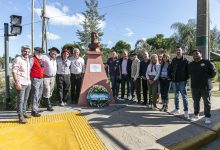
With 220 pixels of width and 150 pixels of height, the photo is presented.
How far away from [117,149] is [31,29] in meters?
24.2

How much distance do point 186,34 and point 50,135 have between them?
4191 cm

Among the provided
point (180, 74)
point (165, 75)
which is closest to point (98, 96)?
point (165, 75)

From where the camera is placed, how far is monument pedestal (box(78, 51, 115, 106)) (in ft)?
31.9

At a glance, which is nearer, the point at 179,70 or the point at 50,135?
the point at 50,135

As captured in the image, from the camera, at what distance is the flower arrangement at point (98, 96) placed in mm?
9430

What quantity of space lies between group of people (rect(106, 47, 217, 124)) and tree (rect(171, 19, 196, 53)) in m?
35.9

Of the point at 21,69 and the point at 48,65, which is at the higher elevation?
the point at 48,65

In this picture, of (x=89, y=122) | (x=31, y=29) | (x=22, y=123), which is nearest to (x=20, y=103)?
(x=22, y=123)

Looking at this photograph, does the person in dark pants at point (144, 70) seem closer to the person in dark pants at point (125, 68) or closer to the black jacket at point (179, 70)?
the person in dark pants at point (125, 68)

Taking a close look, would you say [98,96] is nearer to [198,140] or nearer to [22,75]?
[22,75]

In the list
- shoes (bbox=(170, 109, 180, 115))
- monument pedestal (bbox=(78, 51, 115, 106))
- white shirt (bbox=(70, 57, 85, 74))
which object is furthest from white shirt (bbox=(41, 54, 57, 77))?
shoes (bbox=(170, 109, 180, 115))

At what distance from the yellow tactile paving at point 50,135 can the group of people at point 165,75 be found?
8.98 ft

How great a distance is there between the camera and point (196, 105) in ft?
25.2

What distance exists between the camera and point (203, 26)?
989 cm
